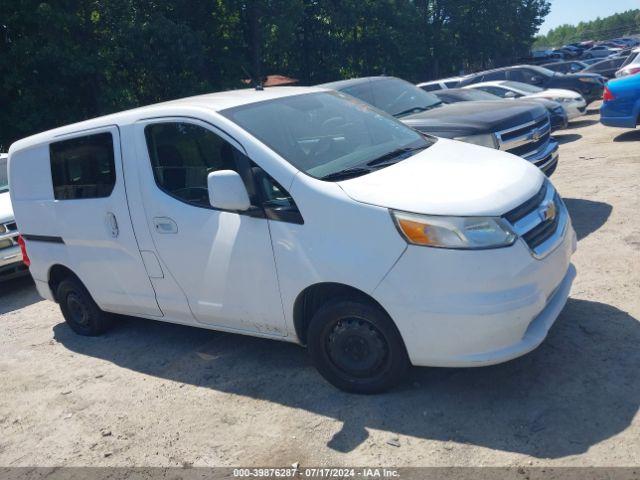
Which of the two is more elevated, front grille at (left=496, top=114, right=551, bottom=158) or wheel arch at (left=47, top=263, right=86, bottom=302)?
front grille at (left=496, top=114, right=551, bottom=158)

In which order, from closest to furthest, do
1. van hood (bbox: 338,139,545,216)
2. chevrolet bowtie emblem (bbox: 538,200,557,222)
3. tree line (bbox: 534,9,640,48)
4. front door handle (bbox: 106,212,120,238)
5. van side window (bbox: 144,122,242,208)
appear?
van hood (bbox: 338,139,545,216), chevrolet bowtie emblem (bbox: 538,200,557,222), van side window (bbox: 144,122,242,208), front door handle (bbox: 106,212,120,238), tree line (bbox: 534,9,640,48)

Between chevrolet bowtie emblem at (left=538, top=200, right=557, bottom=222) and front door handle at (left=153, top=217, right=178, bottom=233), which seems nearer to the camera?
chevrolet bowtie emblem at (left=538, top=200, right=557, bottom=222)

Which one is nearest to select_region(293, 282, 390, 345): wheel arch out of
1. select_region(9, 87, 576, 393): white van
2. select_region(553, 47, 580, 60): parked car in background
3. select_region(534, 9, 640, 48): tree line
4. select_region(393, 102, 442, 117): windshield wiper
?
select_region(9, 87, 576, 393): white van

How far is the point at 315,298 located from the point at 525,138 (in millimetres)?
3894

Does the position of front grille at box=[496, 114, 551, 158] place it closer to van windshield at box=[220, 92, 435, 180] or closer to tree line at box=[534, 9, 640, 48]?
van windshield at box=[220, 92, 435, 180]

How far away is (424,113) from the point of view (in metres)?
7.91

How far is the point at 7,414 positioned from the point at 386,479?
116 inches

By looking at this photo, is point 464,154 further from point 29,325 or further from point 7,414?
point 29,325

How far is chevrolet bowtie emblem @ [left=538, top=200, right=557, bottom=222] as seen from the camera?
3830mm

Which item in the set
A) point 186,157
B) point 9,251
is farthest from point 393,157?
point 9,251

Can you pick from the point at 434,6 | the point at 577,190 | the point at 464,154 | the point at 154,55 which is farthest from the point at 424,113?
the point at 434,6

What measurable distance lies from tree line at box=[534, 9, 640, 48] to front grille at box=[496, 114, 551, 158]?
77.4 meters

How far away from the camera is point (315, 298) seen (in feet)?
13.1

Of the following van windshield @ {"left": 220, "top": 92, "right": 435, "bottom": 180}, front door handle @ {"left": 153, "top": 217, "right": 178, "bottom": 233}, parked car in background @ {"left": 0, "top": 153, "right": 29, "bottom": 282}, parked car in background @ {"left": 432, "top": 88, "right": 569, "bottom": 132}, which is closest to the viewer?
van windshield @ {"left": 220, "top": 92, "right": 435, "bottom": 180}
